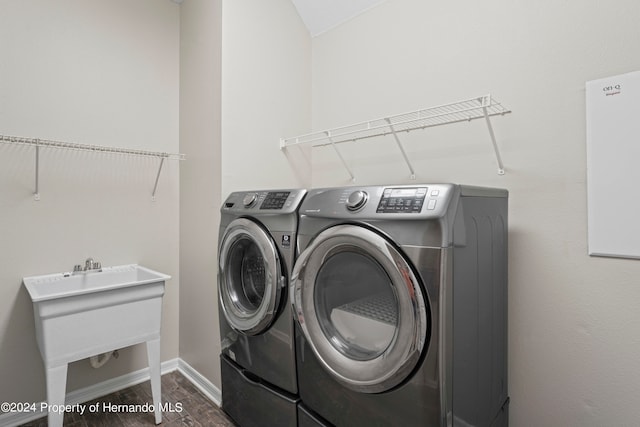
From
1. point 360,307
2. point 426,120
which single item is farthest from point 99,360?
point 426,120

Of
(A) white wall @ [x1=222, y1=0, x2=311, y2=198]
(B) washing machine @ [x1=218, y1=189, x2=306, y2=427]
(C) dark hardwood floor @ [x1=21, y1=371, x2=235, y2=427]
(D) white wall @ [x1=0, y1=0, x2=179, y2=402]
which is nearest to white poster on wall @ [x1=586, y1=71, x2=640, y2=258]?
(B) washing machine @ [x1=218, y1=189, x2=306, y2=427]

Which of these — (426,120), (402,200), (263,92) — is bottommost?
(402,200)

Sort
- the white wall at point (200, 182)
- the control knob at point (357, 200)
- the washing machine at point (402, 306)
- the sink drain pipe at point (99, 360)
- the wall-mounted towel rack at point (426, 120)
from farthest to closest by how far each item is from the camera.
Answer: the white wall at point (200, 182) < the sink drain pipe at point (99, 360) < the wall-mounted towel rack at point (426, 120) < the control knob at point (357, 200) < the washing machine at point (402, 306)

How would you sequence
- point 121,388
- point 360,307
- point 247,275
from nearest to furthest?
point 360,307, point 247,275, point 121,388

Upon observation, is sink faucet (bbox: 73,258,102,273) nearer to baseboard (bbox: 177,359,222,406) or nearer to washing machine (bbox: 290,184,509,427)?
baseboard (bbox: 177,359,222,406)

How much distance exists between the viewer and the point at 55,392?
1496 millimetres

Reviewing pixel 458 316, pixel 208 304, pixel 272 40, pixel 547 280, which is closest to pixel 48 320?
pixel 208 304

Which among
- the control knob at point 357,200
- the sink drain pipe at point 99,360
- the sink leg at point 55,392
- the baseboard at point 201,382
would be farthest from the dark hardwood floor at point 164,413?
the control knob at point 357,200

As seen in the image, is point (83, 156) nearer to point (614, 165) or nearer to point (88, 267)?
point (88, 267)

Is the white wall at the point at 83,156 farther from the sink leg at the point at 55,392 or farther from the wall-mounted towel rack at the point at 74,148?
the sink leg at the point at 55,392

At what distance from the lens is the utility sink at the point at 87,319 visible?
149cm

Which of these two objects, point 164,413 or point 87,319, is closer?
point 87,319

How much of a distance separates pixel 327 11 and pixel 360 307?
2019 mm

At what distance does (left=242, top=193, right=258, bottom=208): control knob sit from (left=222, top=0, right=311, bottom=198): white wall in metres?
0.29
